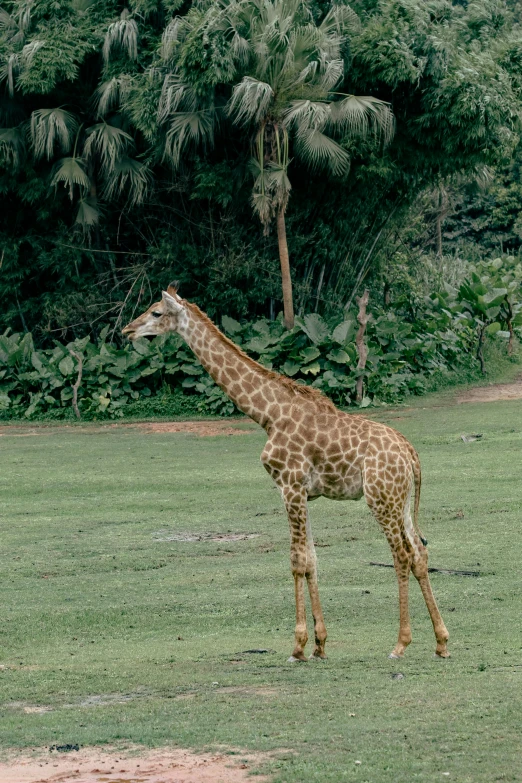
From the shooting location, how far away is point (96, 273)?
27062mm

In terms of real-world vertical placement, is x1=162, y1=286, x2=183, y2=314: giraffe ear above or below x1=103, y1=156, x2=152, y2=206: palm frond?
Result: below

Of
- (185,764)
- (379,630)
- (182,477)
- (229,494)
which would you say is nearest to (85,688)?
(185,764)

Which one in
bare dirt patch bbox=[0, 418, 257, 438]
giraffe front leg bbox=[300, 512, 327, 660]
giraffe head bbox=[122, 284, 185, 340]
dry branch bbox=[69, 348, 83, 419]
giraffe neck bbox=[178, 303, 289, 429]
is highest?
giraffe head bbox=[122, 284, 185, 340]

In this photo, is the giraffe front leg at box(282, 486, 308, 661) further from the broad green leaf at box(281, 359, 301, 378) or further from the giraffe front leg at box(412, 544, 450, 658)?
the broad green leaf at box(281, 359, 301, 378)

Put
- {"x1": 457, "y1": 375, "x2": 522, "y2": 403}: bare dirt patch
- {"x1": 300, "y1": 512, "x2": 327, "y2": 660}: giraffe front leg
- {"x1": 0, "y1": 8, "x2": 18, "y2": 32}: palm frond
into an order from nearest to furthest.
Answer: {"x1": 300, "y1": 512, "x2": 327, "y2": 660}: giraffe front leg < {"x1": 0, "y1": 8, "x2": 18, "y2": 32}: palm frond < {"x1": 457, "y1": 375, "x2": 522, "y2": 403}: bare dirt patch

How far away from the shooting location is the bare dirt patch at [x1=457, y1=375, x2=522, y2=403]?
2586 centimetres

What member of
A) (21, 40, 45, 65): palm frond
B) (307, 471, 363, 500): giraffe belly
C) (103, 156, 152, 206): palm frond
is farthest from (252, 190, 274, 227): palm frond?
(307, 471, 363, 500): giraffe belly

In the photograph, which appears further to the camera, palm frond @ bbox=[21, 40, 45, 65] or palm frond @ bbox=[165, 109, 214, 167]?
palm frond @ bbox=[21, 40, 45, 65]

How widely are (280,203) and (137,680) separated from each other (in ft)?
54.0

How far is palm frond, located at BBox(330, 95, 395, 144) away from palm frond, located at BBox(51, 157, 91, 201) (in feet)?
16.7

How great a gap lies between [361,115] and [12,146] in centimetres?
709

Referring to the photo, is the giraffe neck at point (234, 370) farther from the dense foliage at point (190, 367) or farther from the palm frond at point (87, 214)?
the palm frond at point (87, 214)

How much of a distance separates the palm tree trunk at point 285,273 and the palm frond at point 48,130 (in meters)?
4.62

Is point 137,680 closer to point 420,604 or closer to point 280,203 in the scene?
point 420,604
